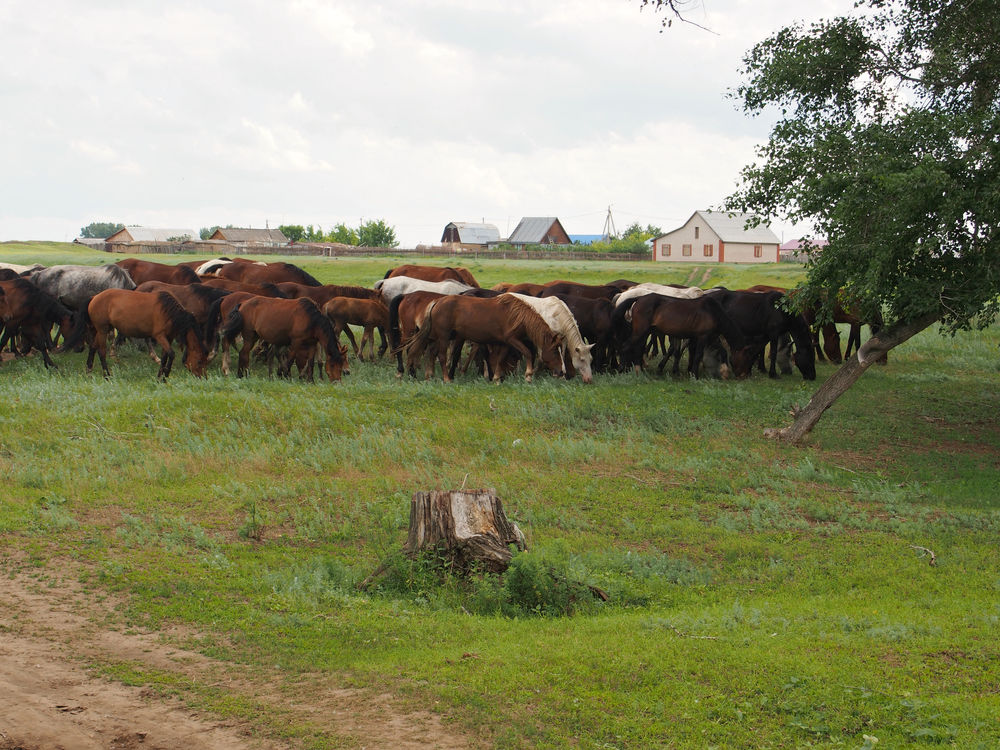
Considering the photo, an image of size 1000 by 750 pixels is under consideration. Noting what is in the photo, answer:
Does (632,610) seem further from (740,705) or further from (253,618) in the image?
(253,618)

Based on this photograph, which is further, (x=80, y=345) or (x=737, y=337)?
(x=80, y=345)

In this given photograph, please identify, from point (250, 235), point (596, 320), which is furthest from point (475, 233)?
point (596, 320)

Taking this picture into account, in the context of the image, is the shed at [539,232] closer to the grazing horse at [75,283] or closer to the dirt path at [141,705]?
the grazing horse at [75,283]

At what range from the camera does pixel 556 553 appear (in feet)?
30.7

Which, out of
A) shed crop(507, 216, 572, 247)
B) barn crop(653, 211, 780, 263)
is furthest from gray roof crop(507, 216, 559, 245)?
barn crop(653, 211, 780, 263)

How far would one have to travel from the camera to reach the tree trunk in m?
14.8

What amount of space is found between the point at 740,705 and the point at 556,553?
3744 mm

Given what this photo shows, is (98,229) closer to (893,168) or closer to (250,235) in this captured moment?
(250,235)

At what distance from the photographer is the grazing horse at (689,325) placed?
19.9 metres

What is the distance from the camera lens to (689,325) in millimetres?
19922

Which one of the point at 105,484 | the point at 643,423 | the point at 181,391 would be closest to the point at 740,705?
the point at 105,484

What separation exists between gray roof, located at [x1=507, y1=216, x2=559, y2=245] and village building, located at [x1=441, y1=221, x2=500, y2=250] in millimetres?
3050

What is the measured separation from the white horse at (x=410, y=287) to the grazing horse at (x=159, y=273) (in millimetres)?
5074

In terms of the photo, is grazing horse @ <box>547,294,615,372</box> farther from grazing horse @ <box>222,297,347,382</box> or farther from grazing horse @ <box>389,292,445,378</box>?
grazing horse @ <box>222,297,347,382</box>
